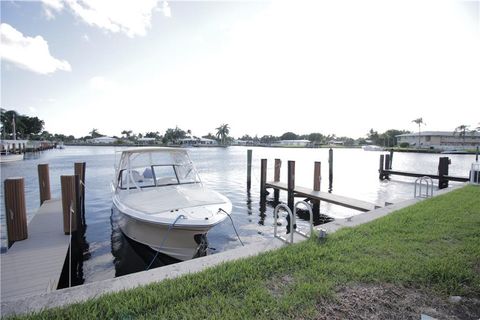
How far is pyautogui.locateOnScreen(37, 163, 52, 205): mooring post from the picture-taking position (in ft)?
34.5

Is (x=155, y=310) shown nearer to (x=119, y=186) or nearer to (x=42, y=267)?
(x=42, y=267)

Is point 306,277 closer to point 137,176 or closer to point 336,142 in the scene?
point 137,176

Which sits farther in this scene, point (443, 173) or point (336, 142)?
point (336, 142)

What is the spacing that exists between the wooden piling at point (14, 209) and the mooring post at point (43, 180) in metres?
3.81

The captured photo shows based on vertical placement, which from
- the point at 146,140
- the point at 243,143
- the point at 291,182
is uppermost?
the point at 146,140

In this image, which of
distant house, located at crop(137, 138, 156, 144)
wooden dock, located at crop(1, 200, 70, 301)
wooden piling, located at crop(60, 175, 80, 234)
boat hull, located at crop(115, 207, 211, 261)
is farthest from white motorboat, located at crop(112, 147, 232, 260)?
distant house, located at crop(137, 138, 156, 144)

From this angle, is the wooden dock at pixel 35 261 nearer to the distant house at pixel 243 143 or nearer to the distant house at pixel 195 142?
the distant house at pixel 195 142

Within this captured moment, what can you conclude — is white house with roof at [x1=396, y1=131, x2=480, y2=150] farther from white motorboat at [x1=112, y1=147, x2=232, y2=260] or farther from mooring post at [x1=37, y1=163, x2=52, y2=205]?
mooring post at [x1=37, y1=163, x2=52, y2=205]

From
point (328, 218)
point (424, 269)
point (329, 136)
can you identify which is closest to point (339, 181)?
point (328, 218)

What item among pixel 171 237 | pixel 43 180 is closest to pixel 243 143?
pixel 43 180

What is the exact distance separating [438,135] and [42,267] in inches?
4357

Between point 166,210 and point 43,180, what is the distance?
762 cm

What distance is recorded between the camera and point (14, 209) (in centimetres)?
692

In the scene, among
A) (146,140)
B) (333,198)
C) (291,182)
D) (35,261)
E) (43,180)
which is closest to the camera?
(35,261)
